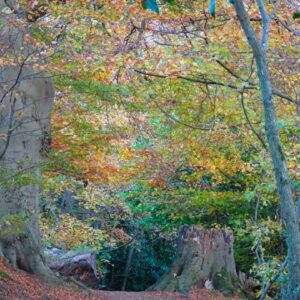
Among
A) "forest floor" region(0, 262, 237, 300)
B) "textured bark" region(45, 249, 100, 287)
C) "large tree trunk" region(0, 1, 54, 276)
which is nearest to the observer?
"forest floor" region(0, 262, 237, 300)

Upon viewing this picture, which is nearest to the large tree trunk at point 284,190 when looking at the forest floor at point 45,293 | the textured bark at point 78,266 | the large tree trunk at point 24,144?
the forest floor at point 45,293

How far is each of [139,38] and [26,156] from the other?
115 inches

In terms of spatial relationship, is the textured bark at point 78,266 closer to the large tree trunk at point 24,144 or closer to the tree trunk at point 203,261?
the tree trunk at point 203,261

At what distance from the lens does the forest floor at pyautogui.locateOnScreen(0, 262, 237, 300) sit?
8.79 meters

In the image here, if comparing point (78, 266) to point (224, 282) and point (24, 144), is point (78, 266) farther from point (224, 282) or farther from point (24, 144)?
point (24, 144)

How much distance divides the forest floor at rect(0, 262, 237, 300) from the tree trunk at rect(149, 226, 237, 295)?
577 mm

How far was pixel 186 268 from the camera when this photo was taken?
525 inches

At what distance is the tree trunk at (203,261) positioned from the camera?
13.1 metres

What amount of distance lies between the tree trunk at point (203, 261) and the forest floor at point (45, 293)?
0.58 meters

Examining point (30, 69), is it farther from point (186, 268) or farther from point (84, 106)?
point (186, 268)

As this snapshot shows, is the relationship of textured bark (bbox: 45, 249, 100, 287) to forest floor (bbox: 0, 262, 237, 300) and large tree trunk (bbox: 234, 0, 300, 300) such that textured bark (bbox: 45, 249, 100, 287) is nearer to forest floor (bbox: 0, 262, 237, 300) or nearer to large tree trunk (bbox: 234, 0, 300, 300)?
forest floor (bbox: 0, 262, 237, 300)

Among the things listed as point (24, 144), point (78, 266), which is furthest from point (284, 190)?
point (78, 266)

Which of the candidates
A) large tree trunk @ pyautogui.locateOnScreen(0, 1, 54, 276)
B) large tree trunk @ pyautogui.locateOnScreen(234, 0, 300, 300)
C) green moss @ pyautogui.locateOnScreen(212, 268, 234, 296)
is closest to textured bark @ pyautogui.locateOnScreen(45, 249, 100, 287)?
green moss @ pyautogui.locateOnScreen(212, 268, 234, 296)

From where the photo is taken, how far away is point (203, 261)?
1334cm
